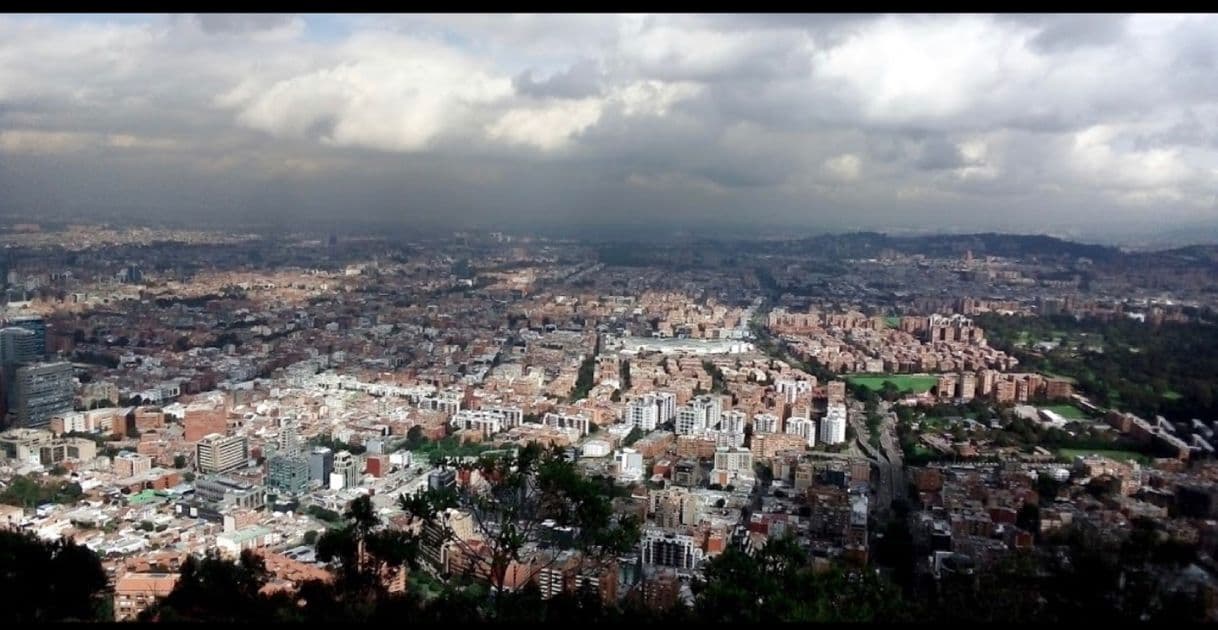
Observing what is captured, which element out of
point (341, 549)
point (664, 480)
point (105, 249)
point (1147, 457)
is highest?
point (105, 249)

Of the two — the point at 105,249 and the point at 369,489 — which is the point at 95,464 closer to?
the point at 369,489

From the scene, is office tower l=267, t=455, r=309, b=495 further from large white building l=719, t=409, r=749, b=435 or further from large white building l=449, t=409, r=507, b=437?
large white building l=719, t=409, r=749, b=435

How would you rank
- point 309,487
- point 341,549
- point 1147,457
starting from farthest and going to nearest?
1. point 309,487
2. point 1147,457
3. point 341,549

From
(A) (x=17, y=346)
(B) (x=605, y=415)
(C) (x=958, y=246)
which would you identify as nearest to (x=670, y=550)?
(B) (x=605, y=415)

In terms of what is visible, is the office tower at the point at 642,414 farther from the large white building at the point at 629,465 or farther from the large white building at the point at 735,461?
the large white building at the point at 735,461

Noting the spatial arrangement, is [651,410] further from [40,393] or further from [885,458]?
[40,393]

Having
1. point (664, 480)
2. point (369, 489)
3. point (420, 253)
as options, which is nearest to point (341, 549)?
point (369, 489)
